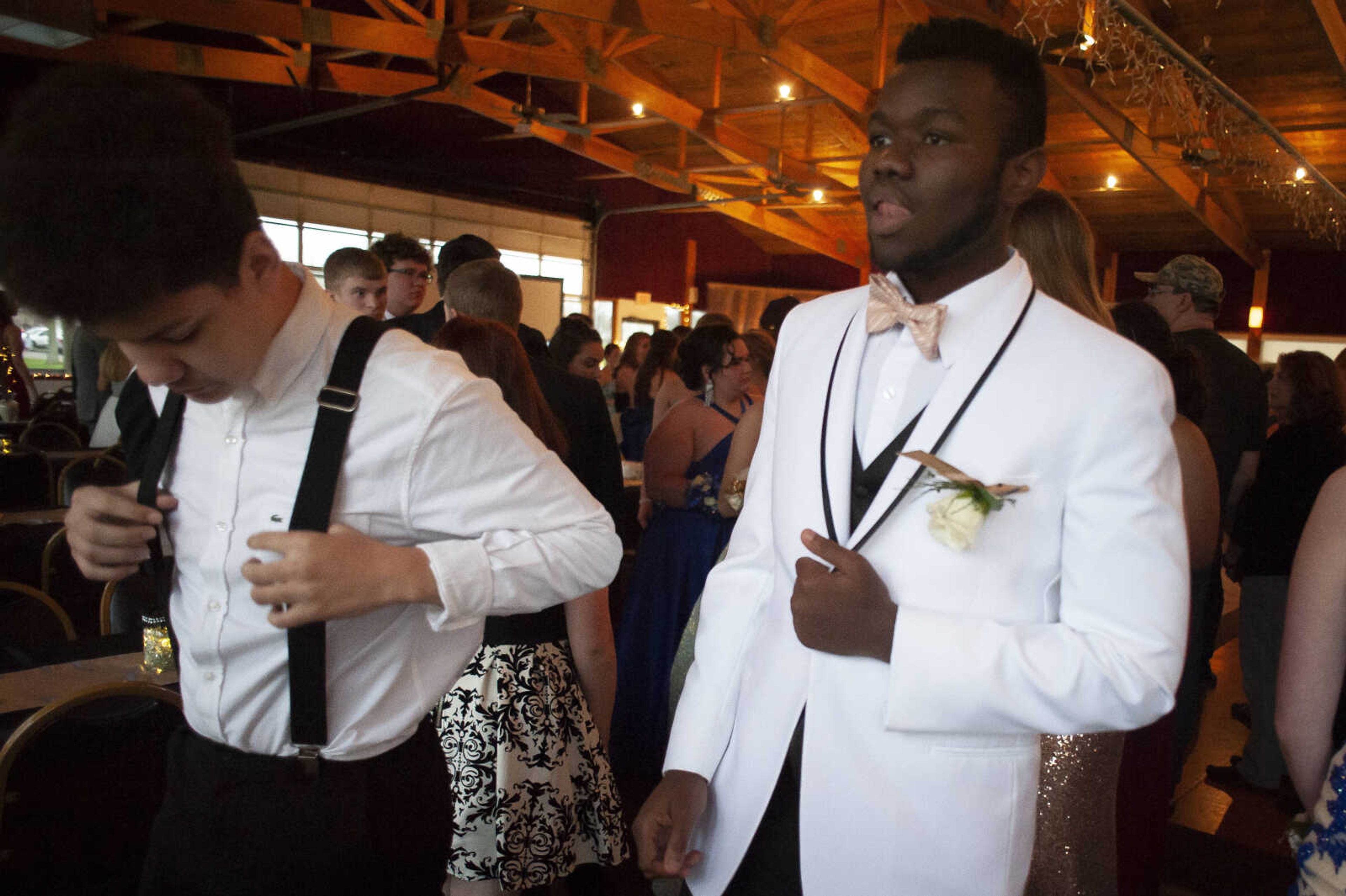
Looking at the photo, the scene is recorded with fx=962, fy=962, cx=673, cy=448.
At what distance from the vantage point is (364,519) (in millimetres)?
1175

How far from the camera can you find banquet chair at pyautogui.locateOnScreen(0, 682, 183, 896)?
1640mm

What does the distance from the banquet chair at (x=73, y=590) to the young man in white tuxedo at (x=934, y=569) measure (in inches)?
121

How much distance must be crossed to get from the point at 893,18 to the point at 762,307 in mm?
10026

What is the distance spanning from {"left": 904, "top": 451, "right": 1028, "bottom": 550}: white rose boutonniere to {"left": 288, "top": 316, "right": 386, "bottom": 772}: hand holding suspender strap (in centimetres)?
66

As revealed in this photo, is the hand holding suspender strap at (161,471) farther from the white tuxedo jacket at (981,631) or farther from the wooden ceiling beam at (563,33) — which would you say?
the wooden ceiling beam at (563,33)

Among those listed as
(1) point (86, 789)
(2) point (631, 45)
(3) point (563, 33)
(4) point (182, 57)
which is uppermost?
(3) point (563, 33)

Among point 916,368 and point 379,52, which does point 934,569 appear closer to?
point 916,368

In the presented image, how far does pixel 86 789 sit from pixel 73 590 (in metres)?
2.15

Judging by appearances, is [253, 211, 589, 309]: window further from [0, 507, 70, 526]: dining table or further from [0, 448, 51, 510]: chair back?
[0, 507, 70, 526]: dining table

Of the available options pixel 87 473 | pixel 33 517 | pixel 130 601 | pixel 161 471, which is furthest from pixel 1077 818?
pixel 87 473

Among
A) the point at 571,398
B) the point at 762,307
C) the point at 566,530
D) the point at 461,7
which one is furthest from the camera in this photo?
the point at 762,307

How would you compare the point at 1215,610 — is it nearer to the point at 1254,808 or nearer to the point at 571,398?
the point at 1254,808

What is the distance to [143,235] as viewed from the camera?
3.02ft

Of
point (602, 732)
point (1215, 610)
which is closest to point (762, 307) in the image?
point (1215, 610)
